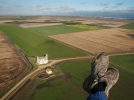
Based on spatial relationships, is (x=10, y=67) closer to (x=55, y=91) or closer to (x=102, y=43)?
(x=55, y=91)

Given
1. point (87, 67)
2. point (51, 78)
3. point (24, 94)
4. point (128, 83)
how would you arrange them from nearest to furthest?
point (24, 94) < point (128, 83) < point (51, 78) < point (87, 67)

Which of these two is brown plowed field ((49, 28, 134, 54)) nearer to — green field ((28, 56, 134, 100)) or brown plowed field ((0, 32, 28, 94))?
green field ((28, 56, 134, 100))

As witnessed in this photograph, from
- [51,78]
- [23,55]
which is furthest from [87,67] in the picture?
[23,55]

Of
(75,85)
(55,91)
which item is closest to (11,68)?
(55,91)

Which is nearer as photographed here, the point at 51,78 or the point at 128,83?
the point at 128,83

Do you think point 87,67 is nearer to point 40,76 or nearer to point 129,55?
point 40,76
